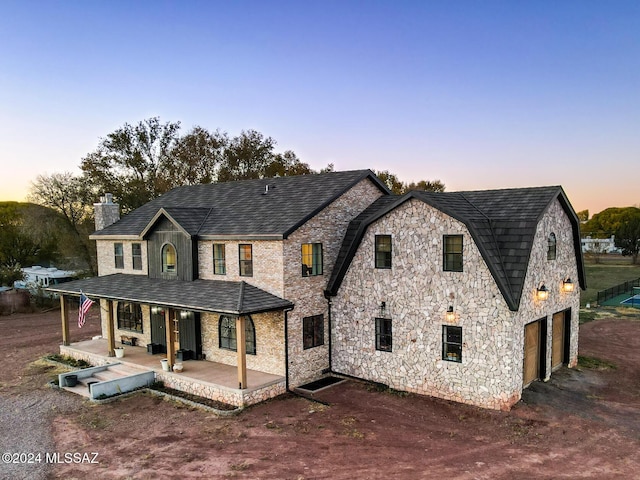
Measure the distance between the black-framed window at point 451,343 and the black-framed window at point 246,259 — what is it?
271 inches

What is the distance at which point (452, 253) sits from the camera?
13359 mm

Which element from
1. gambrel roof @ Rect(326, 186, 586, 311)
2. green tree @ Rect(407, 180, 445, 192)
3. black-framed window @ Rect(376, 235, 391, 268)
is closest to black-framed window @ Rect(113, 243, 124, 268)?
gambrel roof @ Rect(326, 186, 586, 311)

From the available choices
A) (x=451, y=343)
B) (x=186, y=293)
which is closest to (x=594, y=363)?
(x=451, y=343)

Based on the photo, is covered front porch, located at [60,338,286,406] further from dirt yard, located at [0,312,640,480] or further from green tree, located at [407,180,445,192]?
green tree, located at [407,180,445,192]

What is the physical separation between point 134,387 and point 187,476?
6846 millimetres

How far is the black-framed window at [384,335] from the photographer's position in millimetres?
14797

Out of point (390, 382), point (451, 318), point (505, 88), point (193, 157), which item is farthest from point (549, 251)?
point (193, 157)

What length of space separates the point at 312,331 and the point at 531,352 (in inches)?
284

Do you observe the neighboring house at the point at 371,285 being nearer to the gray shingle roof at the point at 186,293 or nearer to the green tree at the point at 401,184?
the gray shingle roof at the point at 186,293

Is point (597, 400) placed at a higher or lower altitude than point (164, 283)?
lower

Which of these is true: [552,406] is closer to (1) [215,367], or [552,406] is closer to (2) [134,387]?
(1) [215,367]

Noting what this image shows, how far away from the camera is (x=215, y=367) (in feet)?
52.9

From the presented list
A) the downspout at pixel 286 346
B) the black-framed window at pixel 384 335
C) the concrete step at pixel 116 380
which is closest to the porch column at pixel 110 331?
the concrete step at pixel 116 380

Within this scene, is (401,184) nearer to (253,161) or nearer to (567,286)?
(253,161)
